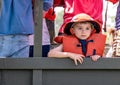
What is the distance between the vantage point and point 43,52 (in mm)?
4992

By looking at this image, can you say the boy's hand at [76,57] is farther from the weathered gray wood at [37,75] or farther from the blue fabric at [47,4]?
the blue fabric at [47,4]

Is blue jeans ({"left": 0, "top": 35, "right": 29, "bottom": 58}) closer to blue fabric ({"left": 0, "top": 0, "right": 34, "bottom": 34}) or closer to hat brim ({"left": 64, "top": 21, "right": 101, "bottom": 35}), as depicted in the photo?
blue fabric ({"left": 0, "top": 0, "right": 34, "bottom": 34})

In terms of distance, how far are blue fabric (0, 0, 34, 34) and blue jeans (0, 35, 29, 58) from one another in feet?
0.21

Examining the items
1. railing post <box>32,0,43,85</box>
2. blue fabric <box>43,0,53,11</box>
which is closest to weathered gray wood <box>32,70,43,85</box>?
railing post <box>32,0,43,85</box>

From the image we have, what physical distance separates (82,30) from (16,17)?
69cm

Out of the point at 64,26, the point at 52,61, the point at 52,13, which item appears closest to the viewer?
the point at 52,61

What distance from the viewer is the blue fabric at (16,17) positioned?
4719 mm

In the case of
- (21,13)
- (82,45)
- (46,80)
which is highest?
(21,13)

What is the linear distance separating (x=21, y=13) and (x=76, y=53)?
2.30 feet

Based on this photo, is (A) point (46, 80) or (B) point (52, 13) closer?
(A) point (46, 80)

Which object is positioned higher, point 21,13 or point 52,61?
point 21,13

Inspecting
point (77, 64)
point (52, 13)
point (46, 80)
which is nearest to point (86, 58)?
point (77, 64)

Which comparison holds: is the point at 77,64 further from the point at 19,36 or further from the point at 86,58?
the point at 19,36

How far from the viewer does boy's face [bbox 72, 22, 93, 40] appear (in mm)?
A: 4707
